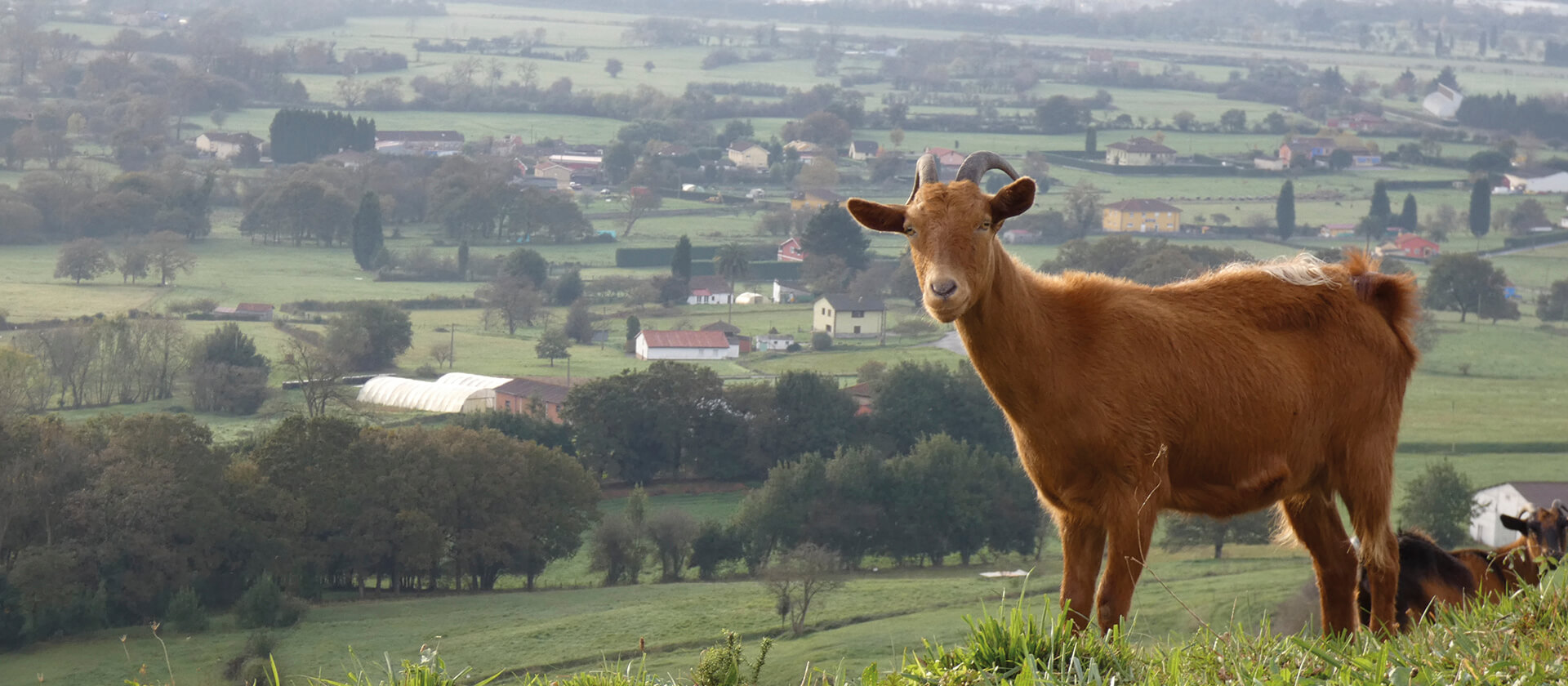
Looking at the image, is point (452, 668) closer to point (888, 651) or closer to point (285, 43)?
point (888, 651)

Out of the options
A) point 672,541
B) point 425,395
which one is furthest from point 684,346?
point 672,541

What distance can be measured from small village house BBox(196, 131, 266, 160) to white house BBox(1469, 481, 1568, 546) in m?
99.4

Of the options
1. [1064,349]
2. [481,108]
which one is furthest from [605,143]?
[1064,349]

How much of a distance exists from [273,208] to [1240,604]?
78.4 m

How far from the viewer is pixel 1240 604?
30.1 meters

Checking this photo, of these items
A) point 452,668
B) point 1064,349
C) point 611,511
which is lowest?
point 611,511

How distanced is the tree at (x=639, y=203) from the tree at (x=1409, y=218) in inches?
1955

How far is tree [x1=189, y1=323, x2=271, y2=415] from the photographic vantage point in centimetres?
5966

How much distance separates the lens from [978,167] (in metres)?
7.05

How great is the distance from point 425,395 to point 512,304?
17.0 m

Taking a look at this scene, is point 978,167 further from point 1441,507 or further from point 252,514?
point 1441,507

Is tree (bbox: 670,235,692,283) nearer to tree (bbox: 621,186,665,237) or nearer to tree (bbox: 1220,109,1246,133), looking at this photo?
tree (bbox: 621,186,665,237)

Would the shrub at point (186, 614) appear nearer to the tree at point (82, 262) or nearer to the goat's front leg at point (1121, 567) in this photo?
the goat's front leg at point (1121, 567)

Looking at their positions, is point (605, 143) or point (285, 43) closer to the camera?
point (605, 143)
